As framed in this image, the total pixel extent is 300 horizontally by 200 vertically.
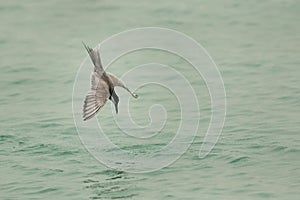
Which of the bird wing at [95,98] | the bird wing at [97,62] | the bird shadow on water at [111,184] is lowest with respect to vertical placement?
the bird shadow on water at [111,184]

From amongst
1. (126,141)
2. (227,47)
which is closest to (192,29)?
(227,47)

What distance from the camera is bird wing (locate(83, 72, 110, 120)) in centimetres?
1048

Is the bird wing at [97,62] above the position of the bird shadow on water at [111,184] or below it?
above

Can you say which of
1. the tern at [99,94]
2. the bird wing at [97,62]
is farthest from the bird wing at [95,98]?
the bird wing at [97,62]

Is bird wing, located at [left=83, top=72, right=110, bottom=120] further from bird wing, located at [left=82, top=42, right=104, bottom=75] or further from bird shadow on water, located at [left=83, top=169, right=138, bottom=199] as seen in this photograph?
bird shadow on water, located at [left=83, top=169, right=138, bottom=199]

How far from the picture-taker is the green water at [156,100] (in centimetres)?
1079

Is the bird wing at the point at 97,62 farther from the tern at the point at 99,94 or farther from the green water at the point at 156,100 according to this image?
the green water at the point at 156,100

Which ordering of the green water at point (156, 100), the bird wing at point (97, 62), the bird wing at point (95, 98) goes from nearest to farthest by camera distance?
the bird wing at point (95, 98) < the green water at point (156, 100) < the bird wing at point (97, 62)

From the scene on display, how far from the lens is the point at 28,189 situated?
10.8 meters

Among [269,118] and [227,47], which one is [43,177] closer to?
[269,118]

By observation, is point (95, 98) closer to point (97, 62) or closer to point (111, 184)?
point (97, 62)

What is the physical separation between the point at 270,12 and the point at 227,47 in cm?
118

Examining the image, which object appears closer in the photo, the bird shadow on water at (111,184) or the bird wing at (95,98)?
the bird wing at (95,98)

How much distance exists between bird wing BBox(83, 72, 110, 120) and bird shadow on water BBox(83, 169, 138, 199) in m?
0.72
